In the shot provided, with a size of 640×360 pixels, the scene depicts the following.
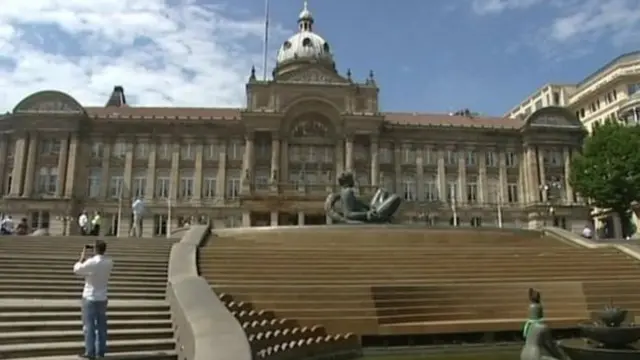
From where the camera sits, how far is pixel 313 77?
65688 millimetres

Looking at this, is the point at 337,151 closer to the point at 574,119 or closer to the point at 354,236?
the point at 574,119

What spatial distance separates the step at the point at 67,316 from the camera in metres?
11.5

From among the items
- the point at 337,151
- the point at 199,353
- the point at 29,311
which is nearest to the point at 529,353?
the point at 199,353

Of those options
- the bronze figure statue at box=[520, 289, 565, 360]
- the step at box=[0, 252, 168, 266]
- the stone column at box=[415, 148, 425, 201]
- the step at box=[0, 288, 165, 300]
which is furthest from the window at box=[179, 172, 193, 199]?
the bronze figure statue at box=[520, 289, 565, 360]

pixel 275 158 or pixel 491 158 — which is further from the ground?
pixel 491 158

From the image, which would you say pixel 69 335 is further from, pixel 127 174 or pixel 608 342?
pixel 127 174

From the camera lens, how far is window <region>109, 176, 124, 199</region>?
210 feet

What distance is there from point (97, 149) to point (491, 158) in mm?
47806

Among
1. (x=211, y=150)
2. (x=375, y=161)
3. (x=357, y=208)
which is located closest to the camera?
(x=357, y=208)

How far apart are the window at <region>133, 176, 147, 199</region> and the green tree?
46744mm

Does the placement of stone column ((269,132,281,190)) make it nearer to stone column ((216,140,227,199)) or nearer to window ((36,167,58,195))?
stone column ((216,140,227,199))

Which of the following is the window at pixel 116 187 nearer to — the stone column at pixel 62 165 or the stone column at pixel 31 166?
the stone column at pixel 62 165

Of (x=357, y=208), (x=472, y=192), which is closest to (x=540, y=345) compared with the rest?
(x=357, y=208)

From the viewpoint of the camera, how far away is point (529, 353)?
8125 mm
